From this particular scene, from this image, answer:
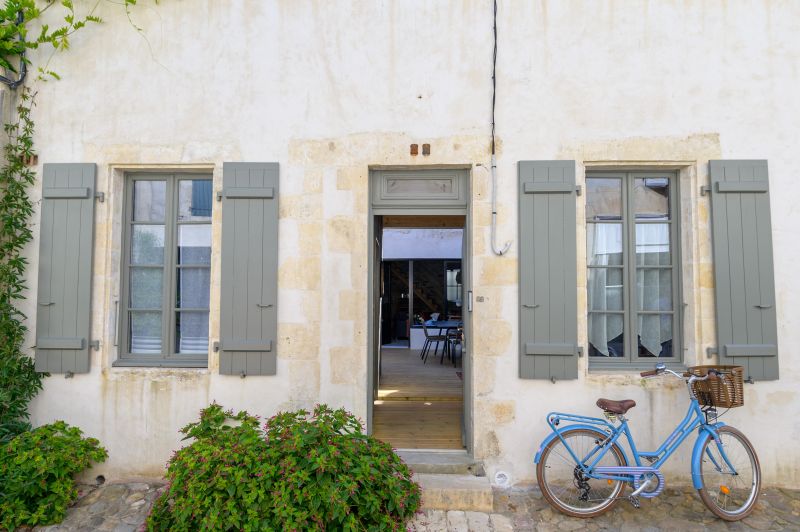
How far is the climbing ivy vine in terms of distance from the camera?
11.8 feet

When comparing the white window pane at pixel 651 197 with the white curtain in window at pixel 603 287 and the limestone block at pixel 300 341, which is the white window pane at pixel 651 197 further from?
the limestone block at pixel 300 341

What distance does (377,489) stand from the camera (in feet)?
9.00

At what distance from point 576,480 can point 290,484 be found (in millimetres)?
1845

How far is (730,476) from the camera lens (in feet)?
11.0

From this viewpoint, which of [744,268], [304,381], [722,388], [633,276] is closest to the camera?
[722,388]

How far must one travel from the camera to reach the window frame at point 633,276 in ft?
12.2

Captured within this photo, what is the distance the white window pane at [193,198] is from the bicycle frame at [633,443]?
304 cm

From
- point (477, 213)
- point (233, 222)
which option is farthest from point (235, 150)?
point (477, 213)

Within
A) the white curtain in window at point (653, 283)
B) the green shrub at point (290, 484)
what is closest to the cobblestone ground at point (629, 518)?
the green shrub at point (290, 484)

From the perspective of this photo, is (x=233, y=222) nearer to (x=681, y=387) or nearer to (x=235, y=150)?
(x=235, y=150)

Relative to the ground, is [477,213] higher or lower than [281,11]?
lower

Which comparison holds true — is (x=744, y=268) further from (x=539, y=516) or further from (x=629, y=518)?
(x=539, y=516)

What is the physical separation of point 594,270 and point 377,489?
90.4 inches

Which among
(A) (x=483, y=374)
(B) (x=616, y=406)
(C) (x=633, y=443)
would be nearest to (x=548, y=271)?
(A) (x=483, y=374)
